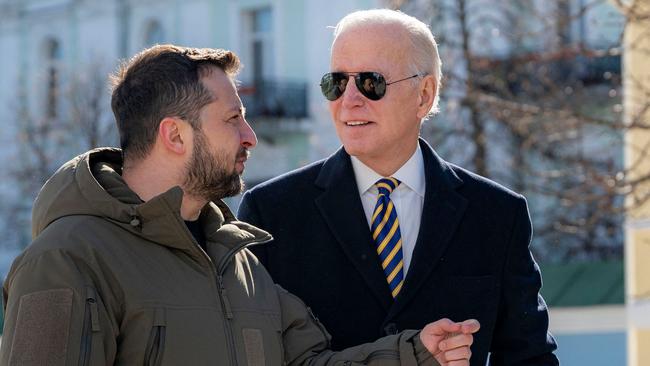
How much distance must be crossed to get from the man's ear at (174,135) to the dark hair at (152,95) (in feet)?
0.05

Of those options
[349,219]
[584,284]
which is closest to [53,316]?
[349,219]

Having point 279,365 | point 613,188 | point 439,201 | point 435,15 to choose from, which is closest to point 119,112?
point 279,365

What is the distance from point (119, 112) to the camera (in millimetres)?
3742

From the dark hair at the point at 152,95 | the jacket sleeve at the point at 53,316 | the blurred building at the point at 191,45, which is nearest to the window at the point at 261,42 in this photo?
the blurred building at the point at 191,45

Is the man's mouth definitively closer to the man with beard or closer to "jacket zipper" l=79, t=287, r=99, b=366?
the man with beard

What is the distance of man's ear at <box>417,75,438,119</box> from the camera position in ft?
15.1

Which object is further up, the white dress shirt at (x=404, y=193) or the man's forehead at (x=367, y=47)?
the man's forehead at (x=367, y=47)

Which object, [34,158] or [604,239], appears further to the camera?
[34,158]

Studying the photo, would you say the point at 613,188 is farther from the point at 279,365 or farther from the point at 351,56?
the point at 279,365

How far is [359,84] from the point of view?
4.45m

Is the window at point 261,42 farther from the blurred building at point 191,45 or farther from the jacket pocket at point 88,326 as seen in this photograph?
the jacket pocket at point 88,326

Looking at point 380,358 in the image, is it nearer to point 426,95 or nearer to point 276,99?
point 426,95

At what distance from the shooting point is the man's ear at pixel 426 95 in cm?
459

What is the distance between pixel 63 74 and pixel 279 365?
82.2 feet
